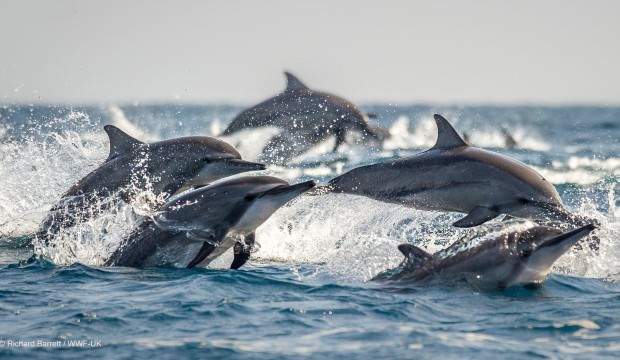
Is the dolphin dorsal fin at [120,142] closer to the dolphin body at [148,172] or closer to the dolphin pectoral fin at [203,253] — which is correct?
the dolphin body at [148,172]

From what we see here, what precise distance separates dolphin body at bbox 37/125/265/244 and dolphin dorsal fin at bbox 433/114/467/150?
7.66ft

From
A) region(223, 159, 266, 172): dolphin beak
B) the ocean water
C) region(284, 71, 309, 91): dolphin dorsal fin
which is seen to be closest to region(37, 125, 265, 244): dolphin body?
region(223, 159, 266, 172): dolphin beak

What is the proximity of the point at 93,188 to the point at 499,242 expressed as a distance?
4879 mm

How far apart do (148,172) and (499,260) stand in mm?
4435

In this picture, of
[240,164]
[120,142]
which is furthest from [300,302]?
[120,142]

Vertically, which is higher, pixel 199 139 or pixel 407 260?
pixel 199 139

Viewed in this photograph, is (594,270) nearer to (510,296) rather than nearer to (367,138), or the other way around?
(510,296)

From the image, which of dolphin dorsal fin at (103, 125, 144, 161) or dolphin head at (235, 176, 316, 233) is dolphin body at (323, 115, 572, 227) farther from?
dolphin dorsal fin at (103, 125, 144, 161)

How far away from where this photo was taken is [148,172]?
11.2m

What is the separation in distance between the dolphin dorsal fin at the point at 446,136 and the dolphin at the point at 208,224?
6.02 feet

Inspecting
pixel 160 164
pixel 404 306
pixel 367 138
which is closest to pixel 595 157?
pixel 367 138

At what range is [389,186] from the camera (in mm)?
10297

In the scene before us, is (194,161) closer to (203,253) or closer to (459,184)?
(203,253)

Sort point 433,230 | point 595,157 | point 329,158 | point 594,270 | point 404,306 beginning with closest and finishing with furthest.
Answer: point 404,306
point 594,270
point 433,230
point 329,158
point 595,157
